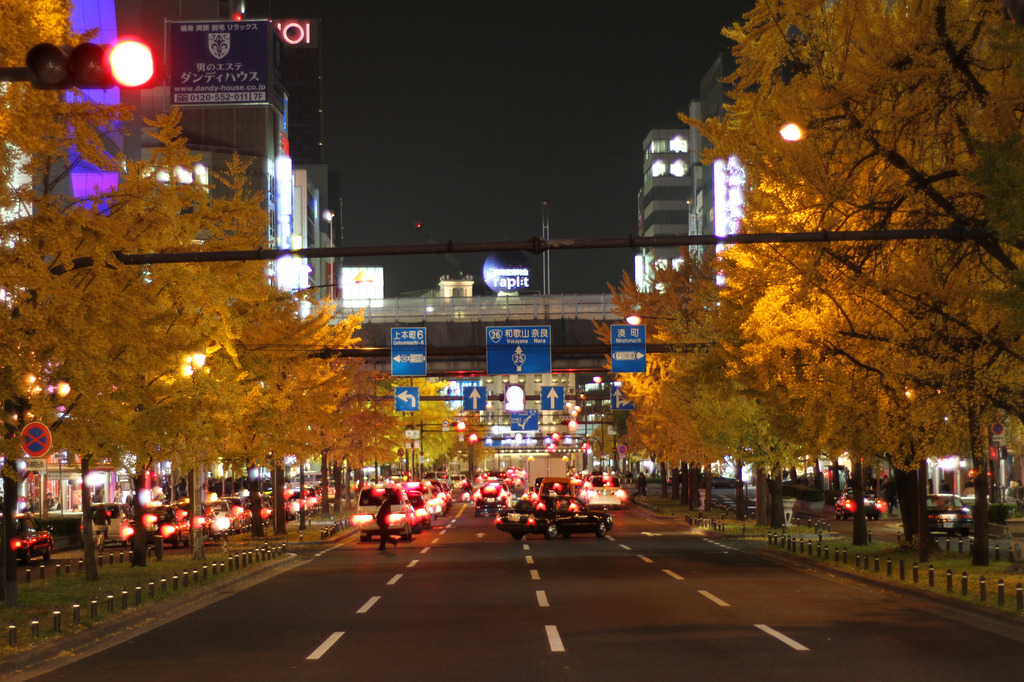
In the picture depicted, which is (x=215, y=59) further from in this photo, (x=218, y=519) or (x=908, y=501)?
(x=908, y=501)

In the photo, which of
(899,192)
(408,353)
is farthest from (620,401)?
(899,192)

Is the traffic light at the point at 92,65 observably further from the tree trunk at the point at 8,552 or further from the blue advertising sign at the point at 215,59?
the blue advertising sign at the point at 215,59

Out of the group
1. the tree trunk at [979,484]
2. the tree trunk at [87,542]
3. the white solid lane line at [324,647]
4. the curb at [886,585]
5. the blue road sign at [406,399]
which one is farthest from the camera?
the blue road sign at [406,399]

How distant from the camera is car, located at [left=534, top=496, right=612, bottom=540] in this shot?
41.6 meters

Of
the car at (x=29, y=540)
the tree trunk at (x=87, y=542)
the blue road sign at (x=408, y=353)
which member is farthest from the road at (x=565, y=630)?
the blue road sign at (x=408, y=353)

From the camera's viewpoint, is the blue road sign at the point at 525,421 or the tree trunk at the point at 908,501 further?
the blue road sign at the point at 525,421

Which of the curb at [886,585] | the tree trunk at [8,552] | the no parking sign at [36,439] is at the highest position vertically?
the no parking sign at [36,439]

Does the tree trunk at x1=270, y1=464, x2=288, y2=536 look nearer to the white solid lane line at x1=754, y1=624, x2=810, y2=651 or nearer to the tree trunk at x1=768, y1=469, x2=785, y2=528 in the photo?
the tree trunk at x1=768, y1=469, x2=785, y2=528

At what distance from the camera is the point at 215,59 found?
7631cm

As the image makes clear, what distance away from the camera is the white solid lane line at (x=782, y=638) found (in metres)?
14.3

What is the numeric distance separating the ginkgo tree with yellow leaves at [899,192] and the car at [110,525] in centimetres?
2690

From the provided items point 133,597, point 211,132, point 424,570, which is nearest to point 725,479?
point 211,132

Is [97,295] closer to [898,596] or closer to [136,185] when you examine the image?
[136,185]

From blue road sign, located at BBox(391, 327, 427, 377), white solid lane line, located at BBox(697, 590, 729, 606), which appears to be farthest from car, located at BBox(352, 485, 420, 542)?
white solid lane line, located at BBox(697, 590, 729, 606)
